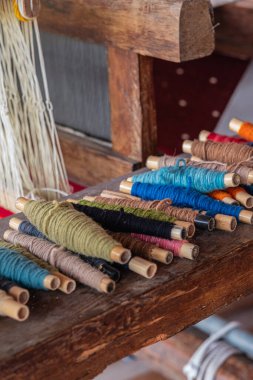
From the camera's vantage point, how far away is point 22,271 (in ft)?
3.20

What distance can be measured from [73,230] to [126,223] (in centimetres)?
11

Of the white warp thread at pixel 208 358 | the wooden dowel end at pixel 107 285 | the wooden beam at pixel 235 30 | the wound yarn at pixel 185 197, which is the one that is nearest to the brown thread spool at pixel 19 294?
the wooden dowel end at pixel 107 285

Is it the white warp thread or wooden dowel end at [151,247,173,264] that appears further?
the white warp thread

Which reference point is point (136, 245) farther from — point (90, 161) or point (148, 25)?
point (90, 161)

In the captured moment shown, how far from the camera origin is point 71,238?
1.02 meters

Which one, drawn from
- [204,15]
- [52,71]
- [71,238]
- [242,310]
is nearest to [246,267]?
[71,238]

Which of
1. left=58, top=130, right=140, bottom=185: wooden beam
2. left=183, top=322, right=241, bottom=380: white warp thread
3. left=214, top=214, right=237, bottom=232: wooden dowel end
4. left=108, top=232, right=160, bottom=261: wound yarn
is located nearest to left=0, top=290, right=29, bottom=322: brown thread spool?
left=108, top=232, right=160, bottom=261: wound yarn

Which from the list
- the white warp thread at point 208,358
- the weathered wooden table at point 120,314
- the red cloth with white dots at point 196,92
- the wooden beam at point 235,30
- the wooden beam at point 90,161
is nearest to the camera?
the weathered wooden table at point 120,314

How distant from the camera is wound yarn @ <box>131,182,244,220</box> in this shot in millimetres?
1181

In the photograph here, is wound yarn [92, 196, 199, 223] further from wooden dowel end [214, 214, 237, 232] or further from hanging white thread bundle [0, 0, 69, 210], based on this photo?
hanging white thread bundle [0, 0, 69, 210]

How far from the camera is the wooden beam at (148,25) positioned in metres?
1.37

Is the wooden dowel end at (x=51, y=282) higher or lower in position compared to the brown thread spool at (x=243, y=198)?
higher

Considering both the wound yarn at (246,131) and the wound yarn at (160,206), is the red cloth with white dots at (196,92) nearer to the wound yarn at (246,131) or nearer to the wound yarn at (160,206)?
the wound yarn at (246,131)

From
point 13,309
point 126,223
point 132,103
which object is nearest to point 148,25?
point 132,103
